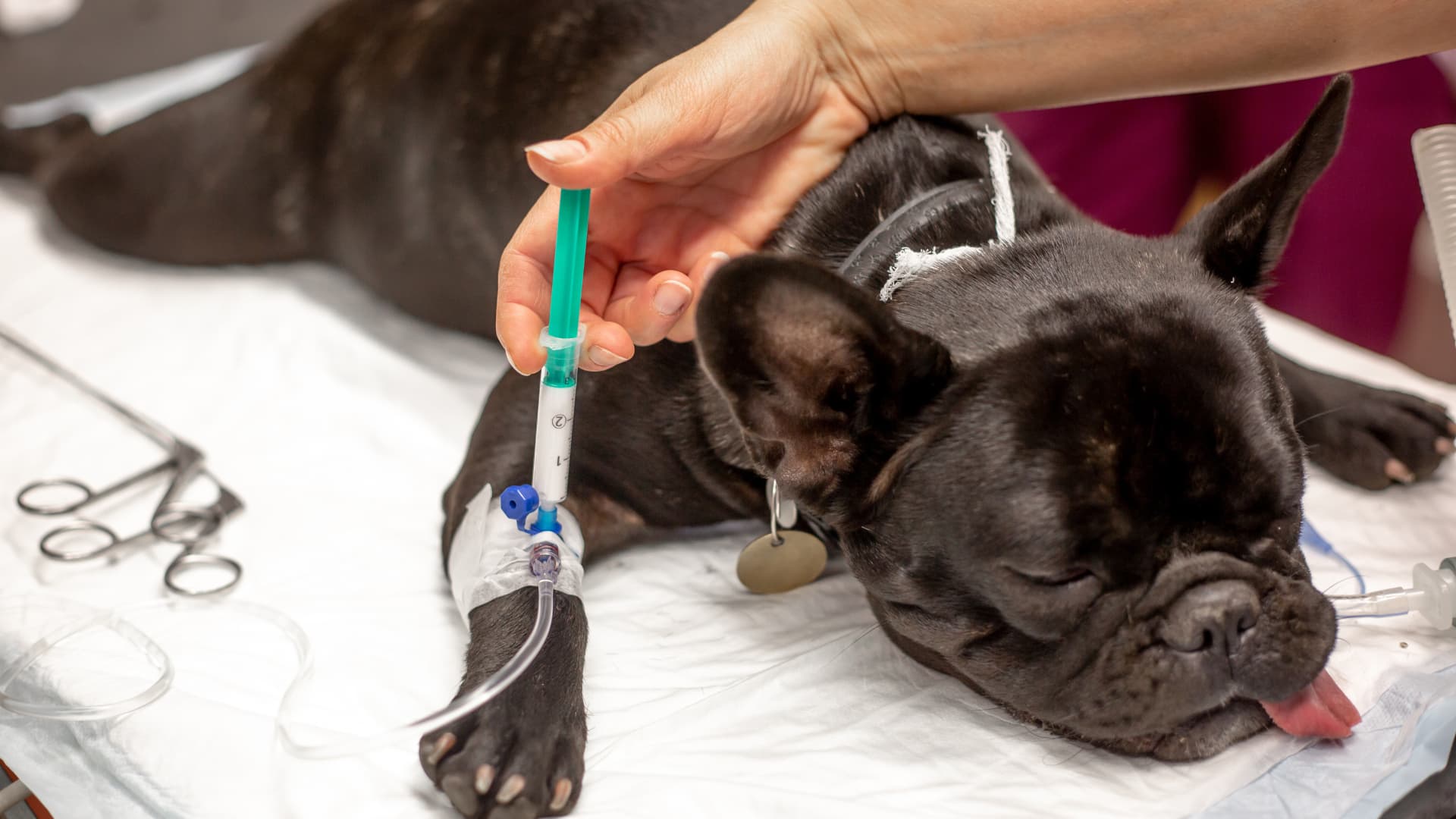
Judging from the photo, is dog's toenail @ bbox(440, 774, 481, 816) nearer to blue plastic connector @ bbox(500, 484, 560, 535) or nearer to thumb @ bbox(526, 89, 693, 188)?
blue plastic connector @ bbox(500, 484, 560, 535)

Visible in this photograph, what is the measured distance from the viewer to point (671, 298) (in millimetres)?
1521

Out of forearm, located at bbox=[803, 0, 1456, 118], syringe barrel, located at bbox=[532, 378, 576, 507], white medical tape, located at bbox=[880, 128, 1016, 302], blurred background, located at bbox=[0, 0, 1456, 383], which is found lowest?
blurred background, located at bbox=[0, 0, 1456, 383]

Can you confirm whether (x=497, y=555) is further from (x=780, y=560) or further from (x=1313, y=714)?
(x=1313, y=714)

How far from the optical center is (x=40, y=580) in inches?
68.1

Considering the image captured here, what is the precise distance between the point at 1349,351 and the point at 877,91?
1160mm

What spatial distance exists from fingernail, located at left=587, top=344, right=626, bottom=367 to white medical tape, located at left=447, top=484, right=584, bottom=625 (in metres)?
0.20

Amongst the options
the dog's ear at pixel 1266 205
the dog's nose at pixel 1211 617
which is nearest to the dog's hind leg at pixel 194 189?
the dog's ear at pixel 1266 205

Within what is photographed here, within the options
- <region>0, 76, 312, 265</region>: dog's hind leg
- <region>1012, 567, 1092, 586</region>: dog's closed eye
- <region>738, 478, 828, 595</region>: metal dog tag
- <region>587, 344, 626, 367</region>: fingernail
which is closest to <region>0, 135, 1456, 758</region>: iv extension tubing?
<region>587, 344, 626, 367</region>: fingernail

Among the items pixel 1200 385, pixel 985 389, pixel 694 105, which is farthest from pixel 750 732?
pixel 694 105

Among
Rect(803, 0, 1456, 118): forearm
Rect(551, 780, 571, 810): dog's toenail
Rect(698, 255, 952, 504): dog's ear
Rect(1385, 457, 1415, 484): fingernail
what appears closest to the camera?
Rect(698, 255, 952, 504): dog's ear

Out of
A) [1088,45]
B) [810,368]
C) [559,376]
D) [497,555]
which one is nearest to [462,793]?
[497,555]

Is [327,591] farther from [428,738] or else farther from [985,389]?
[985,389]

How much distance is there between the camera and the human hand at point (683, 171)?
4.87 feet

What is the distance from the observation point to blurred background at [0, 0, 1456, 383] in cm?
269
